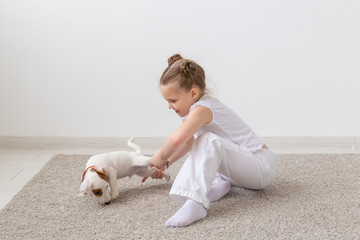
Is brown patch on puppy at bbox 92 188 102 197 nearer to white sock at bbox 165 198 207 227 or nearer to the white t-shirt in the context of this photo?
white sock at bbox 165 198 207 227

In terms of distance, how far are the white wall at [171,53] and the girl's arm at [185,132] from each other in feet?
2.64

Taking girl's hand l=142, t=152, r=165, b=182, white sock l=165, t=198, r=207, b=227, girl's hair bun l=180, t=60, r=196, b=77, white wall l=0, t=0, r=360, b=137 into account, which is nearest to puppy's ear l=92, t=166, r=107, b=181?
girl's hand l=142, t=152, r=165, b=182

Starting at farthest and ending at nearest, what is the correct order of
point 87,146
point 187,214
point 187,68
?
point 87,146 < point 187,68 < point 187,214

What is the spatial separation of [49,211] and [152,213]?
326mm

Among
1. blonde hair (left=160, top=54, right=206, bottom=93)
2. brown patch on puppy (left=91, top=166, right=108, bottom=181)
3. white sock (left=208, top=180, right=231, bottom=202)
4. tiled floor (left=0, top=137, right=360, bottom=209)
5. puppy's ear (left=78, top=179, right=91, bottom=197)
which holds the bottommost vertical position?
tiled floor (left=0, top=137, right=360, bottom=209)

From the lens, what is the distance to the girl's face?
5.01 ft

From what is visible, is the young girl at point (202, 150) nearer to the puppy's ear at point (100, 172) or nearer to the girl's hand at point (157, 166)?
the girl's hand at point (157, 166)

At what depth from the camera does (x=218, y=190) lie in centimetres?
163

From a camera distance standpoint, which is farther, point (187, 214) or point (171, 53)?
point (171, 53)

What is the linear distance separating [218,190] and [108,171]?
1.19ft

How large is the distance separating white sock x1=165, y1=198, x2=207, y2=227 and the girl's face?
30 cm

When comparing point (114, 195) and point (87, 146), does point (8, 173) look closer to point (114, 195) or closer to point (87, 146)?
point (87, 146)

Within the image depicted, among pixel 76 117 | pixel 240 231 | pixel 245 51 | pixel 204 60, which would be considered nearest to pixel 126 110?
pixel 76 117

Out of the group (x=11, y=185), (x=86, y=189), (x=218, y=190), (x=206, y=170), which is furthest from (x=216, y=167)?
(x=11, y=185)
